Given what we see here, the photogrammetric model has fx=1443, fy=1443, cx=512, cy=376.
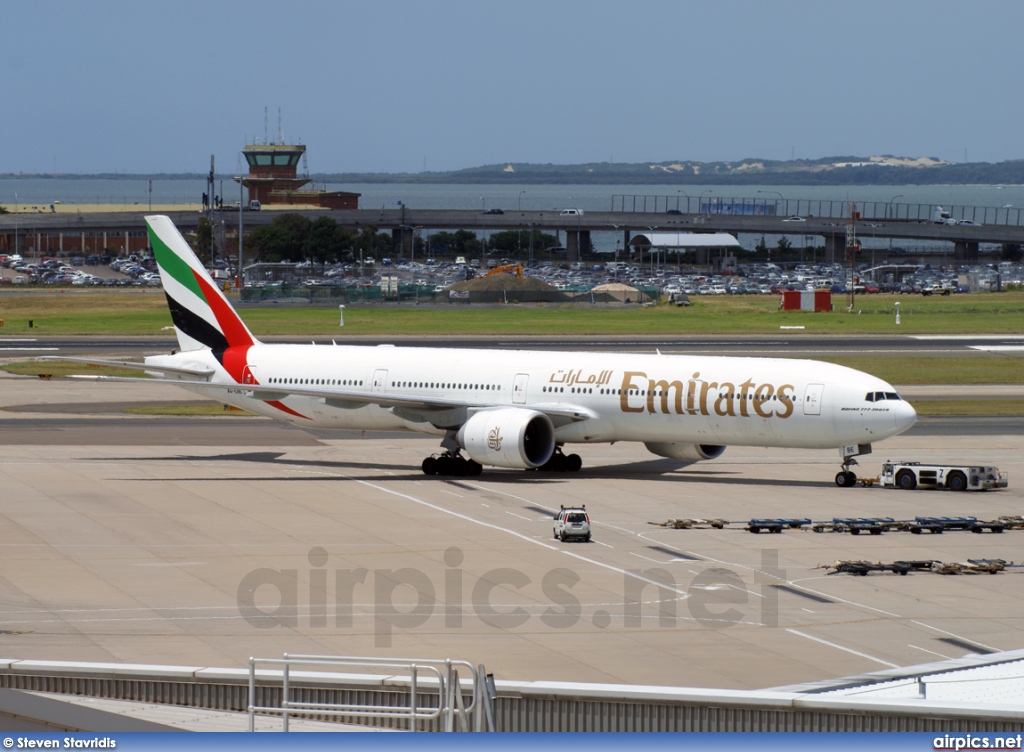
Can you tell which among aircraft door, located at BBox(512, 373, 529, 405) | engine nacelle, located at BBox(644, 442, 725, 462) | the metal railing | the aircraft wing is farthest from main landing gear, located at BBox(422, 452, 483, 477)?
the metal railing

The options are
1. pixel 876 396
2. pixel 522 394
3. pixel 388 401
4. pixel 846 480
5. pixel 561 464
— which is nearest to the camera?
pixel 876 396

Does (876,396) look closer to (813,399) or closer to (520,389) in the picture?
(813,399)

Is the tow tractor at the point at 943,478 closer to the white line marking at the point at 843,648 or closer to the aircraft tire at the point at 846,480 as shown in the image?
the aircraft tire at the point at 846,480

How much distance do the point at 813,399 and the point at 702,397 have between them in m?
4.11

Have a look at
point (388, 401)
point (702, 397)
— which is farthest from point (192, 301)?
point (702, 397)

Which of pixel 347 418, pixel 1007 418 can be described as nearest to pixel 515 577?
pixel 347 418

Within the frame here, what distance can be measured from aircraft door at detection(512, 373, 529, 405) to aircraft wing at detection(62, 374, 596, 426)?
1.14 ft

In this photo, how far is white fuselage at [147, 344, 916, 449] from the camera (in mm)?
52812

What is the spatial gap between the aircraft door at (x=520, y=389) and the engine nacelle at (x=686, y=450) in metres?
5.35

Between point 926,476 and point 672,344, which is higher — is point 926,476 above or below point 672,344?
below

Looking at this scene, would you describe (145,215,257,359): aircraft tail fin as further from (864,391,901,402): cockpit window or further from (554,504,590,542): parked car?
(864,391,901,402): cockpit window

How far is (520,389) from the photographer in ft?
190

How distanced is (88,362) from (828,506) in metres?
30.2

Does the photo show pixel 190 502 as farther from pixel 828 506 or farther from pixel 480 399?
pixel 828 506
